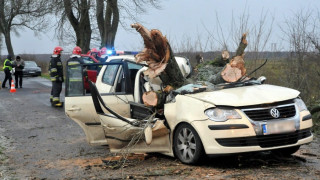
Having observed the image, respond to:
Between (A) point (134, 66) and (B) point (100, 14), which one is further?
(B) point (100, 14)

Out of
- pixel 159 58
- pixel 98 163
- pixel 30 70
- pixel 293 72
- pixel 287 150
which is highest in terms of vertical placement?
pixel 159 58

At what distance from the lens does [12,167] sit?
279 inches

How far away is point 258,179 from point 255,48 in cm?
674

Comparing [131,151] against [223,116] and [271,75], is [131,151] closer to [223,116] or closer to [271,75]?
[223,116]

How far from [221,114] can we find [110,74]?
9.67ft

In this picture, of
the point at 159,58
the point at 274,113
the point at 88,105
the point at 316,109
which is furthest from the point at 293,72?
the point at 274,113

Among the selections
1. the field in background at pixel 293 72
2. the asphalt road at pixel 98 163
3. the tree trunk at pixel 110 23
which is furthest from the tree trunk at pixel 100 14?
the asphalt road at pixel 98 163

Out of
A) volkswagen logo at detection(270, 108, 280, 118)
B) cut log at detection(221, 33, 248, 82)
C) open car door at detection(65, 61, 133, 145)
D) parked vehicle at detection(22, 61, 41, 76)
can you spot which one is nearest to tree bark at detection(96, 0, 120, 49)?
parked vehicle at detection(22, 61, 41, 76)

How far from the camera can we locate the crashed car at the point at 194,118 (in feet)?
18.9

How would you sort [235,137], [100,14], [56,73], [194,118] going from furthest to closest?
[100,14] < [56,73] < [194,118] < [235,137]

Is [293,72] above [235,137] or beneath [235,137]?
above

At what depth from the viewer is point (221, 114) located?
19.1ft

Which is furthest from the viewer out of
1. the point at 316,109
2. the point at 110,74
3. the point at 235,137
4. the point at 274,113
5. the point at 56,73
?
the point at 56,73

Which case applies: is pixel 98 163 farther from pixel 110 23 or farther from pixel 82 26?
pixel 82 26
